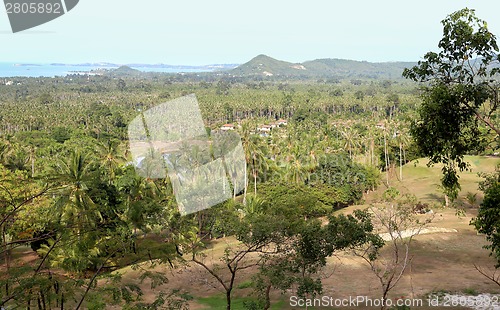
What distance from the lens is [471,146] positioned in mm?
7617

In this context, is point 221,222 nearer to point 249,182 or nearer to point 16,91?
point 249,182

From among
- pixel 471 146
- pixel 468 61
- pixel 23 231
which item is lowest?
pixel 23 231

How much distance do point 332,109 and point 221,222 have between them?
112 metres

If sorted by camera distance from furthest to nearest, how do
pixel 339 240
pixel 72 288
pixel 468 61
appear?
pixel 339 240, pixel 72 288, pixel 468 61

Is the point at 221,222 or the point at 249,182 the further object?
the point at 249,182

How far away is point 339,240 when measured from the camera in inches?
469

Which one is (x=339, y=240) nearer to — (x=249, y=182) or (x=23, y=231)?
(x=23, y=231)

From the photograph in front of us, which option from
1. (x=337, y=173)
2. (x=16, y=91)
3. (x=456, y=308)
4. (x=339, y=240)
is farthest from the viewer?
(x=16, y=91)

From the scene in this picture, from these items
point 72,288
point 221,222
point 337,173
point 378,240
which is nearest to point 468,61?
point 378,240

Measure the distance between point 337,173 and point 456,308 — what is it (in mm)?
30121

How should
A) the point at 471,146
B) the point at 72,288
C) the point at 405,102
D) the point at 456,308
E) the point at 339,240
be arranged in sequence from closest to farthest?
the point at 471,146 → the point at 72,288 → the point at 339,240 → the point at 456,308 → the point at 405,102

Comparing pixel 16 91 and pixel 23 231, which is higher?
pixel 16 91

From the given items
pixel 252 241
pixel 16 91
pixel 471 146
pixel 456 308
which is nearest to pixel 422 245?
pixel 456 308

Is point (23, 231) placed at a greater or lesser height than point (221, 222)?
lesser
